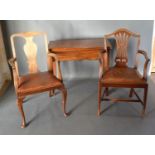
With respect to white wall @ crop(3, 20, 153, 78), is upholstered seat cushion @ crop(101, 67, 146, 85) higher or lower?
lower

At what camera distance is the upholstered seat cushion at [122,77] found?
86.8 inches

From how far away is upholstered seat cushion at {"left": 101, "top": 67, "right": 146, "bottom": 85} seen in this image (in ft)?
7.23

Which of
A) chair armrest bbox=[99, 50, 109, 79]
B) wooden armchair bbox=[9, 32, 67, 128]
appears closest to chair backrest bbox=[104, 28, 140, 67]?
chair armrest bbox=[99, 50, 109, 79]

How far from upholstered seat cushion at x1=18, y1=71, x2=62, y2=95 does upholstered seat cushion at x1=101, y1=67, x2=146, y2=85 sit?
553 millimetres

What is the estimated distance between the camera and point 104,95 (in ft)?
9.15

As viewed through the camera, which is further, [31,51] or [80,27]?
[80,27]

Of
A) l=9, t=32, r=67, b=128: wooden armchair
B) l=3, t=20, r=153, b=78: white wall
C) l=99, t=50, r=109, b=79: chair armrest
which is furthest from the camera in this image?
l=3, t=20, r=153, b=78: white wall

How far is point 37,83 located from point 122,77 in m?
0.96

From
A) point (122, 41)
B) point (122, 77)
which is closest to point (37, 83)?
point (122, 77)

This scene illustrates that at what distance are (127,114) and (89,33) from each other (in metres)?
1.36

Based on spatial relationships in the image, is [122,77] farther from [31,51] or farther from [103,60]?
[31,51]

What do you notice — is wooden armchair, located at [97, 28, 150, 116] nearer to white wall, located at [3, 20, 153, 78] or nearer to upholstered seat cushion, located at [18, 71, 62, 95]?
upholstered seat cushion, located at [18, 71, 62, 95]

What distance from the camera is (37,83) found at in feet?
7.30
